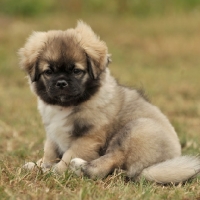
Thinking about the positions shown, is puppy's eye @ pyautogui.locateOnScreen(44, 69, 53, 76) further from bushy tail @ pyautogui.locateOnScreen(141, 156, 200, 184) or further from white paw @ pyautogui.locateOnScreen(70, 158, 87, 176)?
bushy tail @ pyautogui.locateOnScreen(141, 156, 200, 184)

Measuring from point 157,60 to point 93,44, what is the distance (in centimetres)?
939

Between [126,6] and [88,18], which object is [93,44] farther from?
[126,6]

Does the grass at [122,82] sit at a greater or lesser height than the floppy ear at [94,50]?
lesser

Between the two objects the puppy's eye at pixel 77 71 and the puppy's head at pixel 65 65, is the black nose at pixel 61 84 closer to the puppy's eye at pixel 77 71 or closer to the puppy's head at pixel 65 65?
the puppy's head at pixel 65 65

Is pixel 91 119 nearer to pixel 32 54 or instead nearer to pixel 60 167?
pixel 60 167

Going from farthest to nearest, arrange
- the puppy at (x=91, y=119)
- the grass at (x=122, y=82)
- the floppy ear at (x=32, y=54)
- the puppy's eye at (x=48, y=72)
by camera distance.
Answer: the floppy ear at (x=32, y=54), the puppy's eye at (x=48, y=72), the puppy at (x=91, y=119), the grass at (x=122, y=82)

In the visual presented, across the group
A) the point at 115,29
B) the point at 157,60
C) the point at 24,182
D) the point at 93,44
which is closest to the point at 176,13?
the point at 115,29

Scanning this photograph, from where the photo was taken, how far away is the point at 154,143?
4906 mm

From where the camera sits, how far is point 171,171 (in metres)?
4.77

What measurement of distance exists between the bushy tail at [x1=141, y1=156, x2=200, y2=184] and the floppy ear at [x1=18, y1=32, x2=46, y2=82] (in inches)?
53.3

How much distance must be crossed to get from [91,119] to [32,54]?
82 centimetres

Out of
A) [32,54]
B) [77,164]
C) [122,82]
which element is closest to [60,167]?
[77,164]

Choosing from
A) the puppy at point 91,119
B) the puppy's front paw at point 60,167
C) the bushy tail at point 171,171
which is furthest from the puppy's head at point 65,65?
the bushy tail at point 171,171

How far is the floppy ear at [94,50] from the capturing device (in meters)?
5.02
